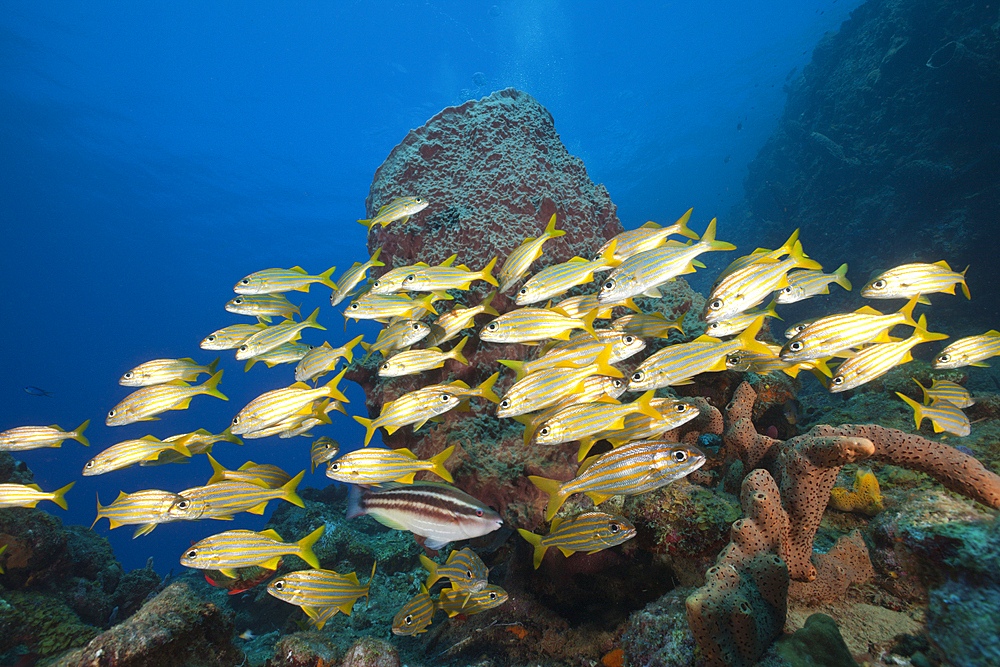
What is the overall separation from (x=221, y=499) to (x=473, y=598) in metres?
2.48

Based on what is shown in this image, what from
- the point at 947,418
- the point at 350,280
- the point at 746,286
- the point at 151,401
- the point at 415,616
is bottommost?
the point at 947,418

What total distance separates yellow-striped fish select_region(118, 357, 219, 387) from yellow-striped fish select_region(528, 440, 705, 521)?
4308 millimetres

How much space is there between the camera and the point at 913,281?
3.41 m

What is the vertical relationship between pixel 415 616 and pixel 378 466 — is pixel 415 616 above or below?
below

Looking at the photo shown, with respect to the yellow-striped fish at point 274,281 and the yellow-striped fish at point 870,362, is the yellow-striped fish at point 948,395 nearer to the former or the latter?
the yellow-striped fish at point 870,362

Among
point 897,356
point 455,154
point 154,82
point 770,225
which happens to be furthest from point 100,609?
point 154,82

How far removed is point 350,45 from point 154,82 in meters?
22.0

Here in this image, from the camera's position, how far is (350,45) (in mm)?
45875

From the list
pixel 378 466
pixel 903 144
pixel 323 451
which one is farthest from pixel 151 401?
pixel 903 144

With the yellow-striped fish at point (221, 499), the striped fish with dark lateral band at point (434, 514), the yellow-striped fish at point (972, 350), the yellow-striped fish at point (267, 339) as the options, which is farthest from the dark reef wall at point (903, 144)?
the yellow-striped fish at point (221, 499)

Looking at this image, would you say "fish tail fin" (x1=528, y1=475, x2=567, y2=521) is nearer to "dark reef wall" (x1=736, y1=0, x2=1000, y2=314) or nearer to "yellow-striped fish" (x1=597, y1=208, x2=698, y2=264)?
"yellow-striped fish" (x1=597, y1=208, x2=698, y2=264)

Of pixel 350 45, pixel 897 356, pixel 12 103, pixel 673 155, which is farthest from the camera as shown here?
pixel 673 155

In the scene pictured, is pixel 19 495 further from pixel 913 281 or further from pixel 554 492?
pixel 913 281

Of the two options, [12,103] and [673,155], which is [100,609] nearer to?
[12,103]
